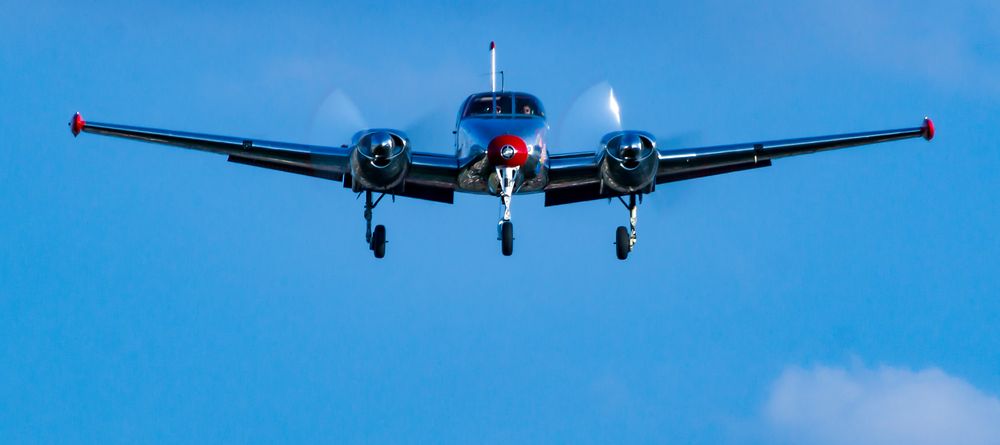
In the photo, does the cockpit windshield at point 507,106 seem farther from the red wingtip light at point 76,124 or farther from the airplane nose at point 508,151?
the red wingtip light at point 76,124

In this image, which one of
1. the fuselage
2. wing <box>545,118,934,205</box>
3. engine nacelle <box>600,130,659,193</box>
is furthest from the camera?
wing <box>545,118,934,205</box>

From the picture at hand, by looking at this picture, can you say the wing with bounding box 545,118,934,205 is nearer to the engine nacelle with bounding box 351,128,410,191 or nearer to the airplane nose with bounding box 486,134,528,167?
the airplane nose with bounding box 486,134,528,167

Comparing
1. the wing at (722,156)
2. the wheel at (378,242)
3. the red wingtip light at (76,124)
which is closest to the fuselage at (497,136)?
the wing at (722,156)

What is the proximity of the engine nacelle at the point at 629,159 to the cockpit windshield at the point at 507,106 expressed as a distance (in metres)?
1.76

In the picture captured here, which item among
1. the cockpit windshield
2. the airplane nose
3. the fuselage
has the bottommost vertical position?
the airplane nose

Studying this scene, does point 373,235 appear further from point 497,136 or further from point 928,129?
point 928,129

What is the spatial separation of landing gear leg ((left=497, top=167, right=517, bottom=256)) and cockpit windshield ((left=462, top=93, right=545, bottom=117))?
1858mm

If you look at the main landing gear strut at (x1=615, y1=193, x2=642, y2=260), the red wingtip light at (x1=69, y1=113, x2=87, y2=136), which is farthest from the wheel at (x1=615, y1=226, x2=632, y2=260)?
the red wingtip light at (x1=69, y1=113, x2=87, y2=136)

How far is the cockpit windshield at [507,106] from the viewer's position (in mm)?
36188

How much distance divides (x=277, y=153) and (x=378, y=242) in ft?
9.95

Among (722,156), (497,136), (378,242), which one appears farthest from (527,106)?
(378,242)

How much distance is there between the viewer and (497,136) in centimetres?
3462

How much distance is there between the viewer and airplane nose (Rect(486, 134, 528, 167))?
34.0 metres

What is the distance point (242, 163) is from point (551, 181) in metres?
6.57
